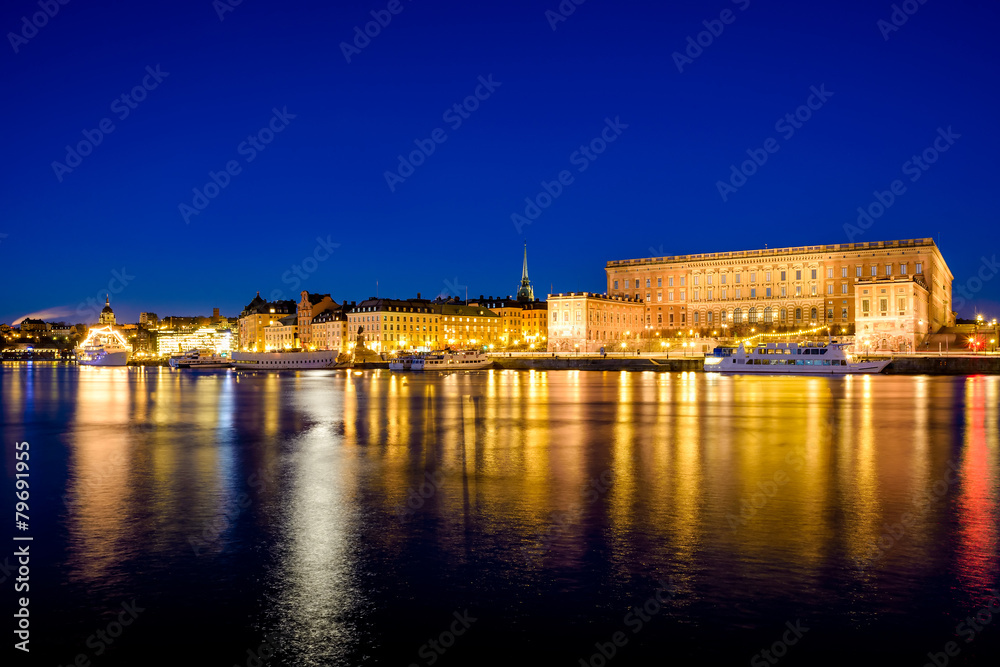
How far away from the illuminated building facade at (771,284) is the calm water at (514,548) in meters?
82.3

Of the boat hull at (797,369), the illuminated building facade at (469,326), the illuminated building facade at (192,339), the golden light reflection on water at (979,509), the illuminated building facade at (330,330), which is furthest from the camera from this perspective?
the illuminated building facade at (192,339)

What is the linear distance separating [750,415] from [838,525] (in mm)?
17435

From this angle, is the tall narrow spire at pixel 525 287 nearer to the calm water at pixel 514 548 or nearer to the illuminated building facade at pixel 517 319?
the illuminated building facade at pixel 517 319

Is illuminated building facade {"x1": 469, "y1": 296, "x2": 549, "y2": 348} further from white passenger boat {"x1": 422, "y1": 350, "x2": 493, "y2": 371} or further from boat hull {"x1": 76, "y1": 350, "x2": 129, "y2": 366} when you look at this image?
boat hull {"x1": 76, "y1": 350, "x2": 129, "y2": 366}

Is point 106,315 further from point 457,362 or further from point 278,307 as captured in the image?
point 457,362

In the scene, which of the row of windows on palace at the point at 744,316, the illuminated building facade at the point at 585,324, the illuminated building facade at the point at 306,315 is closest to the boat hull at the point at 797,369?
the illuminated building facade at the point at 585,324

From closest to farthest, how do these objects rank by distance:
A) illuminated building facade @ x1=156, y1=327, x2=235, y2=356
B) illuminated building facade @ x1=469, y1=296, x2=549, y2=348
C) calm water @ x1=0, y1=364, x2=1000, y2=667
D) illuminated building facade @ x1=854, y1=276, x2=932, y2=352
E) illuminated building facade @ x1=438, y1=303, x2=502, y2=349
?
calm water @ x1=0, y1=364, x2=1000, y2=667 → illuminated building facade @ x1=854, y1=276, x2=932, y2=352 → illuminated building facade @ x1=438, y1=303, x2=502, y2=349 → illuminated building facade @ x1=469, y1=296, x2=549, y2=348 → illuminated building facade @ x1=156, y1=327, x2=235, y2=356

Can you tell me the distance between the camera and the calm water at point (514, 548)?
687cm

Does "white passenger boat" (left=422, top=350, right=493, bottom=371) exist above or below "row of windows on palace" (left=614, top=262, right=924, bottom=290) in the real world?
below

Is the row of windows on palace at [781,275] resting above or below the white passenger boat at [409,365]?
above

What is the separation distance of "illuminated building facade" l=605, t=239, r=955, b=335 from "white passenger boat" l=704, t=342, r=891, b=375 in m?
22.9

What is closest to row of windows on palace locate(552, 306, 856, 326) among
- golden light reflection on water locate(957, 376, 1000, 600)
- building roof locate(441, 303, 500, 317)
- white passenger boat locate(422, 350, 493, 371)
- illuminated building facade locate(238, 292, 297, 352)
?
white passenger boat locate(422, 350, 493, 371)

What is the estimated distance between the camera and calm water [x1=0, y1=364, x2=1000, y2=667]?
687cm

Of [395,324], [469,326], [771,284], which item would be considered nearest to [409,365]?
[395,324]
